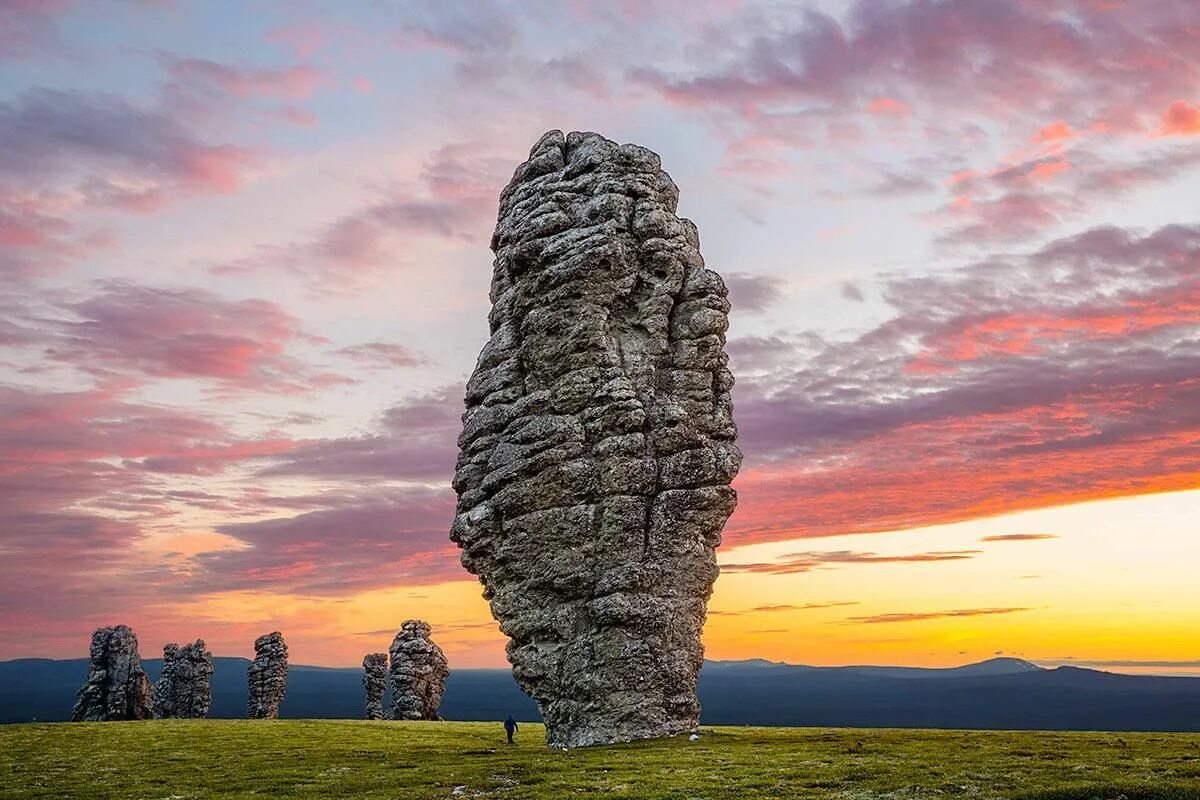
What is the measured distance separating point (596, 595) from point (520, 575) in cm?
520

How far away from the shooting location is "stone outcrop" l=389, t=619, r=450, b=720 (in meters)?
110

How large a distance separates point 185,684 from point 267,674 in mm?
9663

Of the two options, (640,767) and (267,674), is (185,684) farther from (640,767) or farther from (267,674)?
(640,767)

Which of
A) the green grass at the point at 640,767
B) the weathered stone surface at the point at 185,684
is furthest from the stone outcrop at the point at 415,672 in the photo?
the green grass at the point at 640,767

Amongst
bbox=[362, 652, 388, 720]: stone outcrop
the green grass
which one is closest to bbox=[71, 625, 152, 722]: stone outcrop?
bbox=[362, 652, 388, 720]: stone outcrop

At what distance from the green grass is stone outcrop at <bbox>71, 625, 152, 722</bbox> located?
127ft

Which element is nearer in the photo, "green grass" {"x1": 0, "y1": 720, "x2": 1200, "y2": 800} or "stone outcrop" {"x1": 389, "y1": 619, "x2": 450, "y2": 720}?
"green grass" {"x1": 0, "y1": 720, "x2": 1200, "y2": 800}

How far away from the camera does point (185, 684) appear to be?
118000mm

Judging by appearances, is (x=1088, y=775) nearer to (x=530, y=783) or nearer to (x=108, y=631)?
(x=530, y=783)

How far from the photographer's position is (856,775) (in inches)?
1532

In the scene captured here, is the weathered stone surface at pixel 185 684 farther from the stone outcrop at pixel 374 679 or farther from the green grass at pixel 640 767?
the green grass at pixel 640 767

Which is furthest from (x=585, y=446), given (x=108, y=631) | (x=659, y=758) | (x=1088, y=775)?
(x=108, y=631)

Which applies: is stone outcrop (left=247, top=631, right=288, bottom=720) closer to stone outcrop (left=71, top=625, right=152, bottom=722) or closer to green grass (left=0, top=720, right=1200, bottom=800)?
stone outcrop (left=71, top=625, right=152, bottom=722)

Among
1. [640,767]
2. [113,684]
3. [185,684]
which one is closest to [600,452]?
[640,767]
